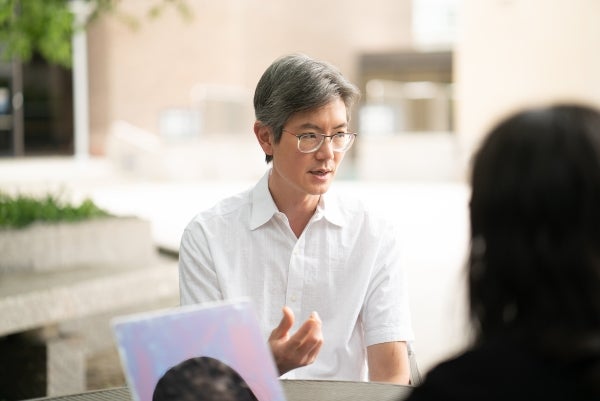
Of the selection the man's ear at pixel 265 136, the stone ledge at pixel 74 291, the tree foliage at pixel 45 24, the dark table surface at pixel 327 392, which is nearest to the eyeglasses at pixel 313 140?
the man's ear at pixel 265 136

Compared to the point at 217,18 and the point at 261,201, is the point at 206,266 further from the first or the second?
the point at 217,18

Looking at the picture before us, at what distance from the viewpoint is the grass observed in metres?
5.21

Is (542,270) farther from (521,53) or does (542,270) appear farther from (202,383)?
(521,53)

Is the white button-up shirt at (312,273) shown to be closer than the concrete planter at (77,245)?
Yes

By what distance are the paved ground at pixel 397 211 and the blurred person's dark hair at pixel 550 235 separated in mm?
119

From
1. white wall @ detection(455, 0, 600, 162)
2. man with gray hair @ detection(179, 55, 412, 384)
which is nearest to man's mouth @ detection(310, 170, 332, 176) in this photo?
man with gray hair @ detection(179, 55, 412, 384)

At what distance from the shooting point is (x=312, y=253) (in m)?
2.45

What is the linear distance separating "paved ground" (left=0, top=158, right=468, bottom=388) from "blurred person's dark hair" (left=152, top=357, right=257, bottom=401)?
0.39 meters

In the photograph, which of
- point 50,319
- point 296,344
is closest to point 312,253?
point 296,344

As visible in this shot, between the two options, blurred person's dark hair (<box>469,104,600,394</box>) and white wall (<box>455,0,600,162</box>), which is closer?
blurred person's dark hair (<box>469,104,600,394</box>)

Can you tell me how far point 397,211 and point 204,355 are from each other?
12.4 metres

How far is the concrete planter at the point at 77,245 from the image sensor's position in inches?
201

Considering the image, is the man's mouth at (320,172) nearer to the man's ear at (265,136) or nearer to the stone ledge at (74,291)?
the man's ear at (265,136)

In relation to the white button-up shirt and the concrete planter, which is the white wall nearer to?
the concrete planter
